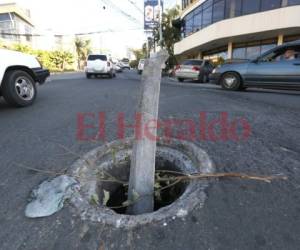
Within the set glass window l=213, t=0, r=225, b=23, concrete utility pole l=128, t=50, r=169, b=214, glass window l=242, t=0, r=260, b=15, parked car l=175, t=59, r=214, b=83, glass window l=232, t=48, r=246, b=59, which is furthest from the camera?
glass window l=232, t=48, r=246, b=59

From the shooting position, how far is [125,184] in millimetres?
2400

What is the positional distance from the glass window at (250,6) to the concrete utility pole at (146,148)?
65.5 feet

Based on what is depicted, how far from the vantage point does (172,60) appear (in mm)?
27719

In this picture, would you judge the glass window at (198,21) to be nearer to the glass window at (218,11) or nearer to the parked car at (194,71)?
the glass window at (218,11)

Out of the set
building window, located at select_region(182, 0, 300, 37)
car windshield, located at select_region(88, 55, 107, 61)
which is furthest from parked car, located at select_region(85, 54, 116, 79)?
building window, located at select_region(182, 0, 300, 37)

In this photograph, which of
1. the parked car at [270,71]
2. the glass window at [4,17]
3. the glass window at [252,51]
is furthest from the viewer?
the glass window at [4,17]

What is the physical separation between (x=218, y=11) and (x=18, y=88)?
2029cm

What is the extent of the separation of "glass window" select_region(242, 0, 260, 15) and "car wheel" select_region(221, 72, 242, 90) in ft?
44.0

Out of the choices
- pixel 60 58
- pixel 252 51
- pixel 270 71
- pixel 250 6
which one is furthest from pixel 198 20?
pixel 60 58

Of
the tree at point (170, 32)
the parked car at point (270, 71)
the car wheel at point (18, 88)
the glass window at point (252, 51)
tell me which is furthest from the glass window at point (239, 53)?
the car wheel at point (18, 88)

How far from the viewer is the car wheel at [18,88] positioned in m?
4.85

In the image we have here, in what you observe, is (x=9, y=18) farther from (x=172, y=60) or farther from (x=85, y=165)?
(x=85, y=165)

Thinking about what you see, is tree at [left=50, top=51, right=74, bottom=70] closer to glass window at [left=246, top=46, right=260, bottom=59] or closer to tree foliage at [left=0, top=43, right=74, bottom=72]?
tree foliage at [left=0, top=43, right=74, bottom=72]

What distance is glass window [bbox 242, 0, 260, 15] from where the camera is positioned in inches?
719
